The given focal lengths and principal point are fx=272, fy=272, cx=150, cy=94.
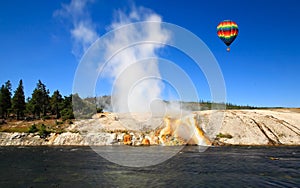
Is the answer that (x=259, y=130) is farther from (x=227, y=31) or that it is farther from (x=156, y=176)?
(x=156, y=176)

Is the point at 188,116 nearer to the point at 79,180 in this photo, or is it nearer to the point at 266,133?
the point at 266,133

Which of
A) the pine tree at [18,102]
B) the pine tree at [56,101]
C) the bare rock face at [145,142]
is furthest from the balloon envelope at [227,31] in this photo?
the pine tree at [18,102]

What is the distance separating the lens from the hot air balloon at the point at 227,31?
40812 mm

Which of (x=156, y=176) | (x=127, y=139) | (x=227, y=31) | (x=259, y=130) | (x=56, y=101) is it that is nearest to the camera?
(x=156, y=176)

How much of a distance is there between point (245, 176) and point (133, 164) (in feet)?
36.0

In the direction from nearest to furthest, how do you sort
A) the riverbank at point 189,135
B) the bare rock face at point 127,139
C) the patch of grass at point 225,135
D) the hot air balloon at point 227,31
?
the hot air balloon at point 227,31
the riverbank at point 189,135
the patch of grass at point 225,135
the bare rock face at point 127,139

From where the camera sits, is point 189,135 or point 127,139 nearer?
point 189,135

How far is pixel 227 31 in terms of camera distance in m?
41.0

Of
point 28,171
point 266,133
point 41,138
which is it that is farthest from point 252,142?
point 41,138

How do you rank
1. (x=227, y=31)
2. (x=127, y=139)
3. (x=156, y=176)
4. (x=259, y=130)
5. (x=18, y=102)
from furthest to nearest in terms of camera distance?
(x=18, y=102) → (x=127, y=139) → (x=259, y=130) → (x=227, y=31) → (x=156, y=176)

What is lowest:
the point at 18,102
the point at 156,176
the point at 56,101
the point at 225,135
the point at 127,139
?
the point at 156,176

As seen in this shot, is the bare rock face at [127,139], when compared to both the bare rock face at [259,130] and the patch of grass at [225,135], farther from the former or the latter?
the patch of grass at [225,135]

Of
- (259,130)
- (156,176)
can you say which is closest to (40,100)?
(259,130)

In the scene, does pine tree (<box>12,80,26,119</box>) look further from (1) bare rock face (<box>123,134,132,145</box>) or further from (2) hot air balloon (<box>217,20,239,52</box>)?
(2) hot air balloon (<box>217,20,239,52</box>)
